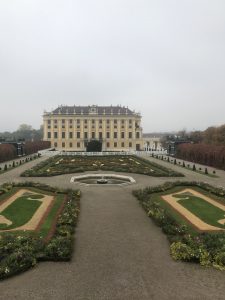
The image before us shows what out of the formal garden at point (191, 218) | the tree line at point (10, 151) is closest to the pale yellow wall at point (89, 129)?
the tree line at point (10, 151)

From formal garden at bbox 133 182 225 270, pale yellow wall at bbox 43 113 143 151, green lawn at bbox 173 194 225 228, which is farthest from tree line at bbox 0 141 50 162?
green lawn at bbox 173 194 225 228

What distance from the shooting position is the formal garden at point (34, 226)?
1257 cm

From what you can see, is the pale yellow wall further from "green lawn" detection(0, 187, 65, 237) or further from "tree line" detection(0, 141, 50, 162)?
"green lawn" detection(0, 187, 65, 237)

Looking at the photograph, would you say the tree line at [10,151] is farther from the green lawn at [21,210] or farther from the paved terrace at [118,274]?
the paved terrace at [118,274]

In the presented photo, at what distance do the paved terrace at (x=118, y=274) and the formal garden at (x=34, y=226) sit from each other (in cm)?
54

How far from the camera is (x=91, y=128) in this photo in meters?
124

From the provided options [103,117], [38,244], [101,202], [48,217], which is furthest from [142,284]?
[103,117]

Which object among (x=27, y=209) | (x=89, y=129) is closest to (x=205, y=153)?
(x=27, y=209)

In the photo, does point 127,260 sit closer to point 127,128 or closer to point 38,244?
point 38,244

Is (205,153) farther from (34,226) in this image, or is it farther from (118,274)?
(118,274)

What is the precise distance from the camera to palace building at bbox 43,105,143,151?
123 m

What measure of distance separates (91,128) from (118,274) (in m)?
113

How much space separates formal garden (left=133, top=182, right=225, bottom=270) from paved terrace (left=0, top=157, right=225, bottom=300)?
606mm

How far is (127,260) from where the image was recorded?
12.8 m
